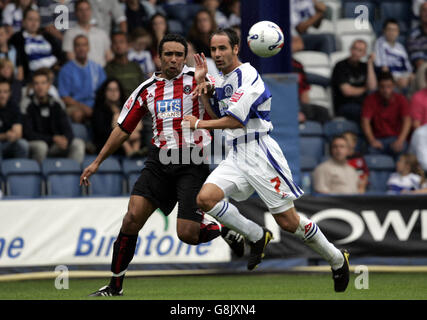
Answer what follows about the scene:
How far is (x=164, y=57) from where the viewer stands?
305 inches

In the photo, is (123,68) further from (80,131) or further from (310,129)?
(310,129)

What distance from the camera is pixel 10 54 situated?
12.6 m

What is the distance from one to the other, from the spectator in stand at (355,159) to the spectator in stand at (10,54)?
15.5 ft

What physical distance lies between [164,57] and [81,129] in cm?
479

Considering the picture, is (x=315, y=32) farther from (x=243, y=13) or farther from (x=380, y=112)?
(x=243, y=13)

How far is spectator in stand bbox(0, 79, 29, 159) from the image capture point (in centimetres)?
1155

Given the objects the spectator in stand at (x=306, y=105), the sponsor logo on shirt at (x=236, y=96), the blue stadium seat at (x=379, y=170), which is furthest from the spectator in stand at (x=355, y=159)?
the sponsor logo on shirt at (x=236, y=96)

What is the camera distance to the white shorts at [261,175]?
7.49 meters

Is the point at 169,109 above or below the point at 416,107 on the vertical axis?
above

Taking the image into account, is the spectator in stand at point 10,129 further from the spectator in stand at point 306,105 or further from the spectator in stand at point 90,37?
the spectator in stand at point 306,105

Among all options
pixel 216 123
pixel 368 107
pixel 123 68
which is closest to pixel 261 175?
pixel 216 123

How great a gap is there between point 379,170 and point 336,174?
1216mm

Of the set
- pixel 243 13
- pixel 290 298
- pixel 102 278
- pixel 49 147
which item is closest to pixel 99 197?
pixel 102 278

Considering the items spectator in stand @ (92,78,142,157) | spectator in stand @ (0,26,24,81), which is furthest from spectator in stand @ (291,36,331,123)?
spectator in stand @ (0,26,24,81)
